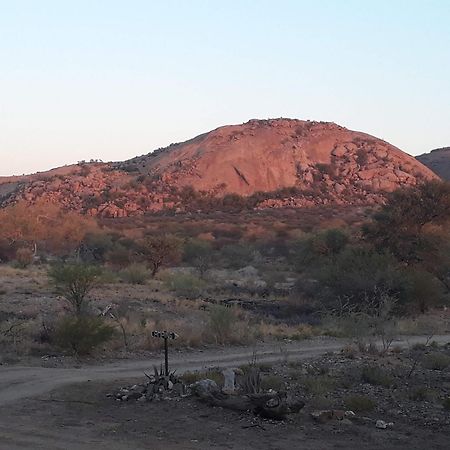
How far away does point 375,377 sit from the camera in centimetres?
1552

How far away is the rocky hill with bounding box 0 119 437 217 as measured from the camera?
102250 mm

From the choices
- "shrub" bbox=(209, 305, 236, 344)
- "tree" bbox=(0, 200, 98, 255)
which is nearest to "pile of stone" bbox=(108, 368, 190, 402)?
"shrub" bbox=(209, 305, 236, 344)

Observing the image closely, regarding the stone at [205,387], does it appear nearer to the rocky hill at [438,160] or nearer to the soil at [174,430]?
the soil at [174,430]

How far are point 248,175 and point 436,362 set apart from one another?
307 feet

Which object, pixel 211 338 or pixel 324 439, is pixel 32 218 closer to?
pixel 211 338

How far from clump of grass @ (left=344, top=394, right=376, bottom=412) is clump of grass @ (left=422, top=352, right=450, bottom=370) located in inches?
209

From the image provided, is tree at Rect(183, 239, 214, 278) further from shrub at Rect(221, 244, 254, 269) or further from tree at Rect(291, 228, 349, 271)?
tree at Rect(291, 228, 349, 271)

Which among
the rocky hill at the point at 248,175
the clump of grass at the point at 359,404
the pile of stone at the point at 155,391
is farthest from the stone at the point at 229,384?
the rocky hill at the point at 248,175

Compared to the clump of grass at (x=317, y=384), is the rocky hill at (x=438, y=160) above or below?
above

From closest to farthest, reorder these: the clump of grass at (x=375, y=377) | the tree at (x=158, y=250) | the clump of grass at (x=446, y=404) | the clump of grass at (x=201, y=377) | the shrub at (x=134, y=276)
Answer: the clump of grass at (x=446, y=404) → the clump of grass at (x=201, y=377) → the clump of grass at (x=375, y=377) → the shrub at (x=134, y=276) → the tree at (x=158, y=250)

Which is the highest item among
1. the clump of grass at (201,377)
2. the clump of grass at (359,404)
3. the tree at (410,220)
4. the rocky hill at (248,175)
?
the rocky hill at (248,175)

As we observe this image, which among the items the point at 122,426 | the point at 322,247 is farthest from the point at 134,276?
the point at 122,426

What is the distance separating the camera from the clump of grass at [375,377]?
604 inches

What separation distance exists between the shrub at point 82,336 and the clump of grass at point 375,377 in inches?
279
